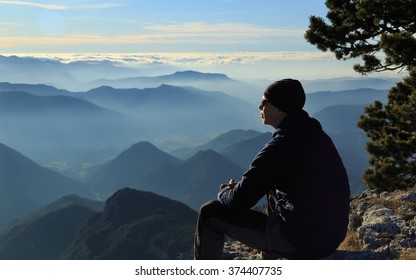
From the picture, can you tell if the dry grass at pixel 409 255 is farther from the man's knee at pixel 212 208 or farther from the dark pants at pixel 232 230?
the man's knee at pixel 212 208

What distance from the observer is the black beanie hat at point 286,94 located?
554cm

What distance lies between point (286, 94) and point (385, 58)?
17039 millimetres

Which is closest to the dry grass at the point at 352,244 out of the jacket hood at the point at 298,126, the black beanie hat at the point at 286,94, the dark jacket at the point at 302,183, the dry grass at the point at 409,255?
the dry grass at the point at 409,255

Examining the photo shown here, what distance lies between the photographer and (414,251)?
8039mm

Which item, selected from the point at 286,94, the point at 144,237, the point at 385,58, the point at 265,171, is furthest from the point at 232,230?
the point at 144,237

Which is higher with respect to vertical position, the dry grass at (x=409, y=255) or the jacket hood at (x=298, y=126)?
the jacket hood at (x=298, y=126)

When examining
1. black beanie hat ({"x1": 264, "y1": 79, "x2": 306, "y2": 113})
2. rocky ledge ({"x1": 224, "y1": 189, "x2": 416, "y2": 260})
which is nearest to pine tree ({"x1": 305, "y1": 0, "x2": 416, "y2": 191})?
rocky ledge ({"x1": 224, "y1": 189, "x2": 416, "y2": 260})

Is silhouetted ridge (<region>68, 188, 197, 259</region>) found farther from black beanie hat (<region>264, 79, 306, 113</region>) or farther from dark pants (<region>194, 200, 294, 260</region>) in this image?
black beanie hat (<region>264, 79, 306, 113</region>)

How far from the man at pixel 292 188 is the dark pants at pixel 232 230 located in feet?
0.05

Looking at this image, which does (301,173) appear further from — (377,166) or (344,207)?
(377,166)

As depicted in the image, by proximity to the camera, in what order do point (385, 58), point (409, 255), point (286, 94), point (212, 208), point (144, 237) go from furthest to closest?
point (144, 237) → point (385, 58) → point (409, 255) → point (212, 208) → point (286, 94)

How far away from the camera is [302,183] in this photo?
17.4ft

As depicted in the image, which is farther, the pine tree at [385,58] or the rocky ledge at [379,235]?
the pine tree at [385,58]

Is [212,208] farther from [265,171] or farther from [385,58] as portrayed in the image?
[385,58]
